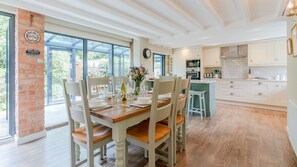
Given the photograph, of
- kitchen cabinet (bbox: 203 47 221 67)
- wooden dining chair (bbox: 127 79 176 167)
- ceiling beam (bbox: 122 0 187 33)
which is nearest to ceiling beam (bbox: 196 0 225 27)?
ceiling beam (bbox: 122 0 187 33)

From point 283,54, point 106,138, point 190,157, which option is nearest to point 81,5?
point 106,138

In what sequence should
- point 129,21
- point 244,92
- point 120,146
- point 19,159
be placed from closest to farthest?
1. point 120,146
2. point 19,159
3. point 129,21
4. point 244,92

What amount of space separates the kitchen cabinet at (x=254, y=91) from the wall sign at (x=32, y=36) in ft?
18.0

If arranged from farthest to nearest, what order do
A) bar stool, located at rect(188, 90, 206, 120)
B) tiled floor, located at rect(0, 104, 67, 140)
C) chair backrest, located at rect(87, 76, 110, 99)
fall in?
bar stool, located at rect(188, 90, 206, 120), tiled floor, located at rect(0, 104, 67, 140), chair backrest, located at rect(87, 76, 110, 99)

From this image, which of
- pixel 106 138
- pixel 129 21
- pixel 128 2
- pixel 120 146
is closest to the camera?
pixel 120 146

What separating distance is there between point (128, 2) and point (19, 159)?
2.79 metres

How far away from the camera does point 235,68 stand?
18.9 feet

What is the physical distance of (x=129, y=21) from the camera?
324cm

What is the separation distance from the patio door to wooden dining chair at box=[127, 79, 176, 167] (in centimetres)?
232

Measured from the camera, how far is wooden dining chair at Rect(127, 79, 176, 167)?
1.44 meters

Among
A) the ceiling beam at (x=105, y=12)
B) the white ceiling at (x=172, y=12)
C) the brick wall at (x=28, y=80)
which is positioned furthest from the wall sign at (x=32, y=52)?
the ceiling beam at (x=105, y=12)

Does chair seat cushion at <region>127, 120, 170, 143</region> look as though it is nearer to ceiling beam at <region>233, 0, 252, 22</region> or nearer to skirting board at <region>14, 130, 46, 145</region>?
skirting board at <region>14, 130, 46, 145</region>

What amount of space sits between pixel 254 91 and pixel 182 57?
2966 millimetres

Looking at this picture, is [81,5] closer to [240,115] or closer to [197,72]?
[240,115]
